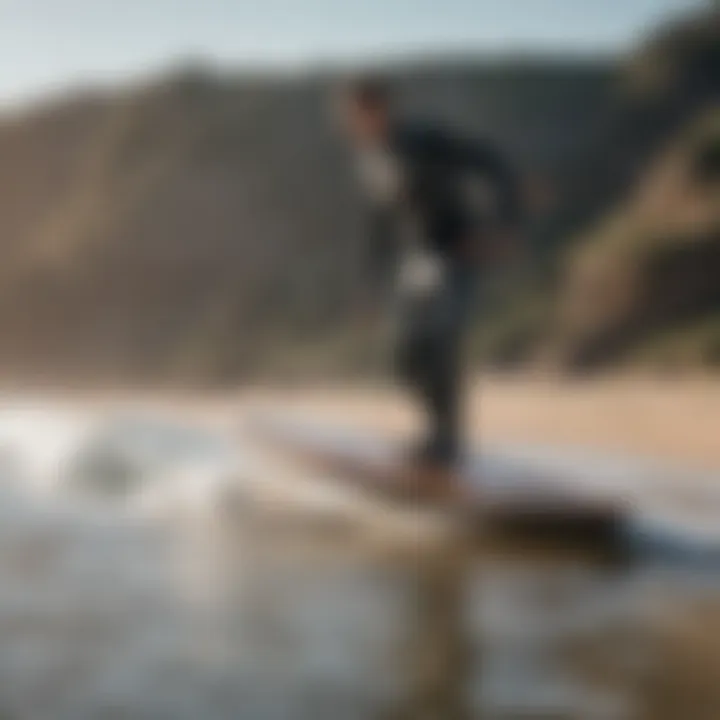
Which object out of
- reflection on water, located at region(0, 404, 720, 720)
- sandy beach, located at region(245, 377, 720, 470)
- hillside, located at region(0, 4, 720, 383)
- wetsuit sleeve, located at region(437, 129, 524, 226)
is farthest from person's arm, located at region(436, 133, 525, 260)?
hillside, located at region(0, 4, 720, 383)

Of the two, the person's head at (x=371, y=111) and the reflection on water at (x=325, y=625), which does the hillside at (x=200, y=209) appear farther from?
the reflection on water at (x=325, y=625)

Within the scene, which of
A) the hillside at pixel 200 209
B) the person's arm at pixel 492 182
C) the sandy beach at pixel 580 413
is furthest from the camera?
the hillside at pixel 200 209

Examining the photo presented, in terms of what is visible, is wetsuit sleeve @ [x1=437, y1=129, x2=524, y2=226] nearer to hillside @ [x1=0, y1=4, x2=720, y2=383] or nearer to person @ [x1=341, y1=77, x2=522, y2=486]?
person @ [x1=341, y1=77, x2=522, y2=486]

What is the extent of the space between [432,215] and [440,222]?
19 millimetres

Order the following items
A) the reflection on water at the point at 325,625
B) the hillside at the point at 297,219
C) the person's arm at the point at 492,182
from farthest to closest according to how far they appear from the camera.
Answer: the hillside at the point at 297,219 → the person's arm at the point at 492,182 → the reflection on water at the point at 325,625

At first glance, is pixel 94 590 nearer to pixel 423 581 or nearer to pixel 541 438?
pixel 423 581

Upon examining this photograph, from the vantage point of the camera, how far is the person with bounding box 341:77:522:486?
2.02 metres

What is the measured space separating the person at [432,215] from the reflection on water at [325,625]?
0.32 metres

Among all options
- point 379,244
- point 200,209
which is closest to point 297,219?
point 200,209

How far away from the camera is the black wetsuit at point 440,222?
202cm

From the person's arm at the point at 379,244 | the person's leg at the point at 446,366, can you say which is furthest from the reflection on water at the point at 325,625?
the person's arm at the point at 379,244

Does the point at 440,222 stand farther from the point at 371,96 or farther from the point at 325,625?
the point at 325,625

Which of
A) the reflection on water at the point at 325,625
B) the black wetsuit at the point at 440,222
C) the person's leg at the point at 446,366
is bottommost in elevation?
the reflection on water at the point at 325,625

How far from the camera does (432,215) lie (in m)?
2.04
